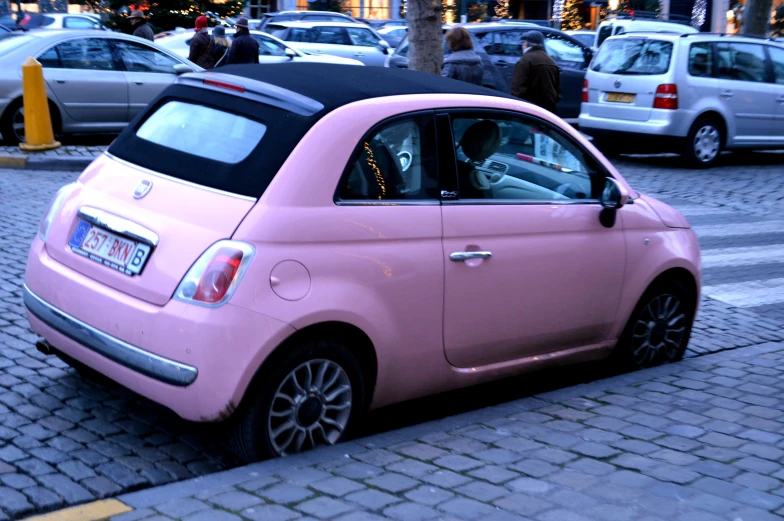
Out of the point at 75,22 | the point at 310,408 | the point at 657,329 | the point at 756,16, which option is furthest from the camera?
the point at 75,22

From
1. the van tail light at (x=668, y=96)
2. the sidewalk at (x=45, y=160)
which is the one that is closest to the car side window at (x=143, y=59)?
the sidewalk at (x=45, y=160)

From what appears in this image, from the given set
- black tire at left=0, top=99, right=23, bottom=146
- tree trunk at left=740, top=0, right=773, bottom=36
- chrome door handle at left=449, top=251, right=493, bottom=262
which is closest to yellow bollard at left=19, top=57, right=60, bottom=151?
black tire at left=0, top=99, right=23, bottom=146

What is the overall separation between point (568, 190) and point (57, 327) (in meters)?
2.57

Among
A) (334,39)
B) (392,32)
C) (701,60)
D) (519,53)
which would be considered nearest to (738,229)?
(701,60)

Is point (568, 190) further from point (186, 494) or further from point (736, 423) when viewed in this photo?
point (186, 494)

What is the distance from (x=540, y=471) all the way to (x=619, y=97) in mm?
11322

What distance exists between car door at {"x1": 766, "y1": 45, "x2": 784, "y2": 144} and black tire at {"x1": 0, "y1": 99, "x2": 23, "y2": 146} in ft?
34.1

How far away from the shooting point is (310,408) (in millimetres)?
4293

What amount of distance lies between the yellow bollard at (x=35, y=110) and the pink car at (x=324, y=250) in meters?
7.38

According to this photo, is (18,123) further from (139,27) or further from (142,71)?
(139,27)

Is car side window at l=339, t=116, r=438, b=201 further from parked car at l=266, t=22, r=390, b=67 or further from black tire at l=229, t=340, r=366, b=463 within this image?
parked car at l=266, t=22, r=390, b=67

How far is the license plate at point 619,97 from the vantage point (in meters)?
14.6

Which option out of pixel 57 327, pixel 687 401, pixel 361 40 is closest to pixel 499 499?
pixel 687 401

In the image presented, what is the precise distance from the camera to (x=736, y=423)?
4879 mm
